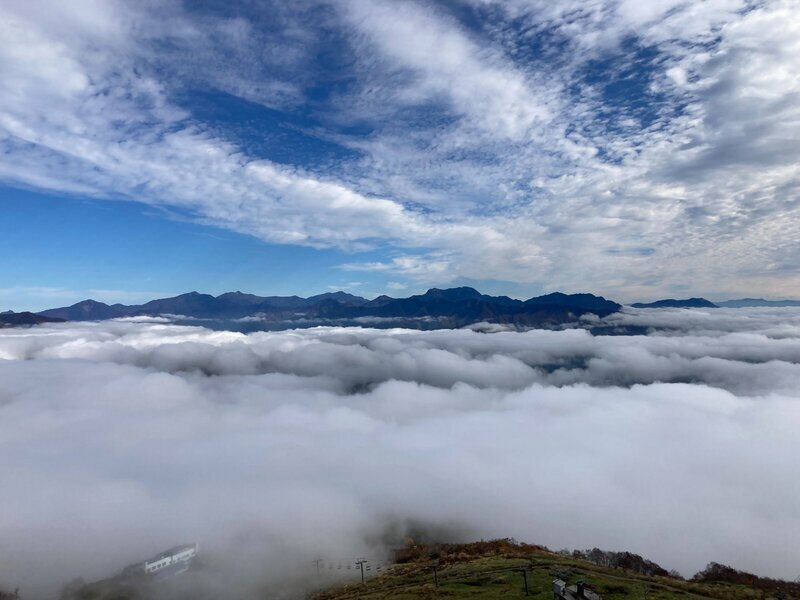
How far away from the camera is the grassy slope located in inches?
3536

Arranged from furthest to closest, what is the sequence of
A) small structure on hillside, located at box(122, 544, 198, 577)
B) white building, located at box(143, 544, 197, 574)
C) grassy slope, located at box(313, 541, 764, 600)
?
white building, located at box(143, 544, 197, 574), small structure on hillside, located at box(122, 544, 198, 577), grassy slope, located at box(313, 541, 764, 600)

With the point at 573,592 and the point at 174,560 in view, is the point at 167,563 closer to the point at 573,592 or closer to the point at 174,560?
the point at 174,560

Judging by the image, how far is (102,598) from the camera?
13338 centimetres

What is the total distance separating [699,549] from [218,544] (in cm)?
21368

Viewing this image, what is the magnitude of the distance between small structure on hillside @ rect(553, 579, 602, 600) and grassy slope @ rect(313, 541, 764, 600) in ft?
10.2

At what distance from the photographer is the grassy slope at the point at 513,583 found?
89.8 metres

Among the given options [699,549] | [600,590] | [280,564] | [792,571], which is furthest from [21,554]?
[792,571]

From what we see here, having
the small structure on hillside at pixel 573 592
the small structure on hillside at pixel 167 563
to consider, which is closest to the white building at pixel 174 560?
the small structure on hillside at pixel 167 563

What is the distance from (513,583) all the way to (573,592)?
67.7ft

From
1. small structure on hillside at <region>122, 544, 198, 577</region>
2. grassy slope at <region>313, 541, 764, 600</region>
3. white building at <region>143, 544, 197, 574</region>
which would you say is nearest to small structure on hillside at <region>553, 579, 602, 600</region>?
grassy slope at <region>313, 541, 764, 600</region>

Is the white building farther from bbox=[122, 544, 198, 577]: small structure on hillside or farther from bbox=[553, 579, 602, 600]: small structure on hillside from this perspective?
bbox=[553, 579, 602, 600]: small structure on hillside

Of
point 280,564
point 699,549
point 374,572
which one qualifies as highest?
point 374,572

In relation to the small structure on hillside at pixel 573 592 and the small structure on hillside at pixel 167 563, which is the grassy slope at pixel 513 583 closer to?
the small structure on hillside at pixel 573 592

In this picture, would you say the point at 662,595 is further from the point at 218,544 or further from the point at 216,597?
the point at 218,544
